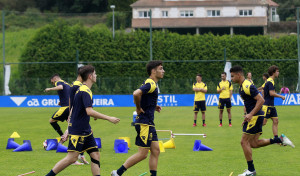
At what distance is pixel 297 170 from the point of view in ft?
34.8

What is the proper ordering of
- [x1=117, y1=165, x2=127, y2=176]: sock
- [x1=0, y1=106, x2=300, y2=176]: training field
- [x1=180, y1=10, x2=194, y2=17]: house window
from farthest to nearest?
[x1=180, y1=10, x2=194, y2=17]: house window < [x1=0, y1=106, x2=300, y2=176]: training field < [x1=117, y1=165, x2=127, y2=176]: sock

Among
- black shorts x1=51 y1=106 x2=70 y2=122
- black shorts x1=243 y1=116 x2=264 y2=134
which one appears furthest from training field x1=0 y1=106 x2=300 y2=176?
black shorts x1=51 y1=106 x2=70 y2=122

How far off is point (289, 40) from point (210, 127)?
87.7ft

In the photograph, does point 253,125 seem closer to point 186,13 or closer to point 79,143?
point 79,143

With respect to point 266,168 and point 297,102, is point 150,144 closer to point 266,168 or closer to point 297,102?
point 266,168

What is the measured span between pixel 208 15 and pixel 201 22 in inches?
48.6

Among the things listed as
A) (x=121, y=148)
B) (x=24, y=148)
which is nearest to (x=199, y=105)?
(x=121, y=148)

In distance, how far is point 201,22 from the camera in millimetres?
63250

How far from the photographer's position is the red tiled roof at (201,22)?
161ft

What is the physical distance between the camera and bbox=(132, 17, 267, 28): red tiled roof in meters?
49.1

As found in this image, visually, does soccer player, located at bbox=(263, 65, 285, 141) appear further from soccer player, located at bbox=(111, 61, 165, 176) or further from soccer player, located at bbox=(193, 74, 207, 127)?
soccer player, located at bbox=(193, 74, 207, 127)

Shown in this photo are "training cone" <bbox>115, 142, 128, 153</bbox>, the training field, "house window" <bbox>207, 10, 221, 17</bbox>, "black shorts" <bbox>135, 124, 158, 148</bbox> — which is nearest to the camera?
"black shorts" <bbox>135, 124, 158, 148</bbox>

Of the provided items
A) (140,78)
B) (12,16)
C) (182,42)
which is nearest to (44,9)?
(12,16)

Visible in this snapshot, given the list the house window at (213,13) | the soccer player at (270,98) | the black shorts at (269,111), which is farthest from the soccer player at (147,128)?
the house window at (213,13)
